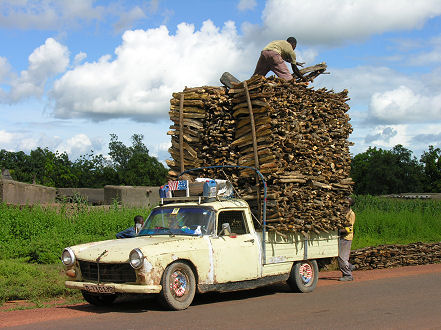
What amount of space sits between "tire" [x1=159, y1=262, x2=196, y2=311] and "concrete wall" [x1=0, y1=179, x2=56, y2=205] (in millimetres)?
11068

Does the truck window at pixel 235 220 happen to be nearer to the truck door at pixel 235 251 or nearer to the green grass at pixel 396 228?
the truck door at pixel 235 251

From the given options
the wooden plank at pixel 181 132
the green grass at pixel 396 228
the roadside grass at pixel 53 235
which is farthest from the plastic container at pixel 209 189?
the green grass at pixel 396 228

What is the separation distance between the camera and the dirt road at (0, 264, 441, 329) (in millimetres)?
7574

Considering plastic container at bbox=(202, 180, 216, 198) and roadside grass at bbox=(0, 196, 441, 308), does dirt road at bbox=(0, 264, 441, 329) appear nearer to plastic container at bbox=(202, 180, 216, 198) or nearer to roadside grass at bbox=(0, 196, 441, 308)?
roadside grass at bbox=(0, 196, 441, 308)

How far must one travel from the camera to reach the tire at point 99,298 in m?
9.20

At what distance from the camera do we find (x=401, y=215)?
25156 mm

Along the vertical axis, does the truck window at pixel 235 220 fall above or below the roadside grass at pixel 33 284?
above

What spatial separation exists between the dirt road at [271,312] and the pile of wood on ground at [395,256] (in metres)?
4.24

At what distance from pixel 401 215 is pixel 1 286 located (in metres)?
19.3

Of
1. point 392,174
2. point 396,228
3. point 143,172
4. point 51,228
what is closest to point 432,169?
point 392,174

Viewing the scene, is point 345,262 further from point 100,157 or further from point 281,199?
Result: point 100,157

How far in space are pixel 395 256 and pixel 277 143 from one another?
26.0 feet

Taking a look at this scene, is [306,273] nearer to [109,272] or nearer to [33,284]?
[109,272]

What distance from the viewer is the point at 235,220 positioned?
10156 mm
